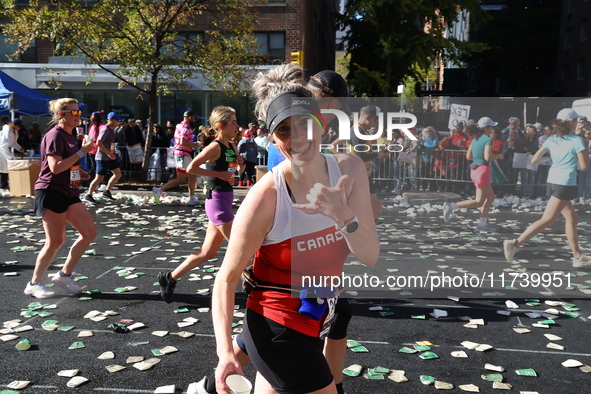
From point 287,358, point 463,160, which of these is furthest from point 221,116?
point 463,160

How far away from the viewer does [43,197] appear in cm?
557

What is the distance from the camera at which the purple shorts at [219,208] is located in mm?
5594

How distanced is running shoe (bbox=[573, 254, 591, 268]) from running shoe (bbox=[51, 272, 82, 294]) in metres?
6.34

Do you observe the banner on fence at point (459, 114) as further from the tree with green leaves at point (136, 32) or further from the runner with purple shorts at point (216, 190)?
the runner with purple shorts at point (216, 190)

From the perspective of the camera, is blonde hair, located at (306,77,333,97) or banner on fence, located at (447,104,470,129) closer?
blonde hair, located at (306,77,333,97)

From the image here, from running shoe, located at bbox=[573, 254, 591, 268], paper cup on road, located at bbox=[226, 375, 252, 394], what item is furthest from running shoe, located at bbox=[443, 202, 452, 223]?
paper cup on road, located at bbox=[226, 375, 252, 394]

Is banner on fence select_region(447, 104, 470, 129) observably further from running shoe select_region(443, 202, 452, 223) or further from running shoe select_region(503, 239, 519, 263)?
running shoe select_region(503, 239, 519, 263)

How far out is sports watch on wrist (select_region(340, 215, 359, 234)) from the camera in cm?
197

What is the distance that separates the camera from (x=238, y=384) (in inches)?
71.6

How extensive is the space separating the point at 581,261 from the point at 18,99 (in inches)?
580

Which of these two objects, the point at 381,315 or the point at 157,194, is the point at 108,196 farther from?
the point at 381,315

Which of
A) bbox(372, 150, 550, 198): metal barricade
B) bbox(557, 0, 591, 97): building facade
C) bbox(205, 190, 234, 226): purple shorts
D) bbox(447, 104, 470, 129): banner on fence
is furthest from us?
bbox(557, 0, 591, 97): building facade

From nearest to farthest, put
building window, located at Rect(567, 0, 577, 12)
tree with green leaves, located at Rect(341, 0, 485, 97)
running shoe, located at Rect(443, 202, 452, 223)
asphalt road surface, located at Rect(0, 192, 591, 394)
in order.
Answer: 1. asphalt road surface, located at Rect(0, 192, 591, 394)
2. running shoe, located at Rect(443, 202, 452, 223)
3. tree with green leaves, located at Rect(341, 0, 485, 97)
4. building window, located at Rect(567, 0, 577, 12)

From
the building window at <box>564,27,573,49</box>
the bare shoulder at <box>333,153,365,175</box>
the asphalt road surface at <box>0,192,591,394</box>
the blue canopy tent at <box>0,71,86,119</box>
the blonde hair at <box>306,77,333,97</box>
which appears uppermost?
the building window at <box>564,27,573,49</box>
